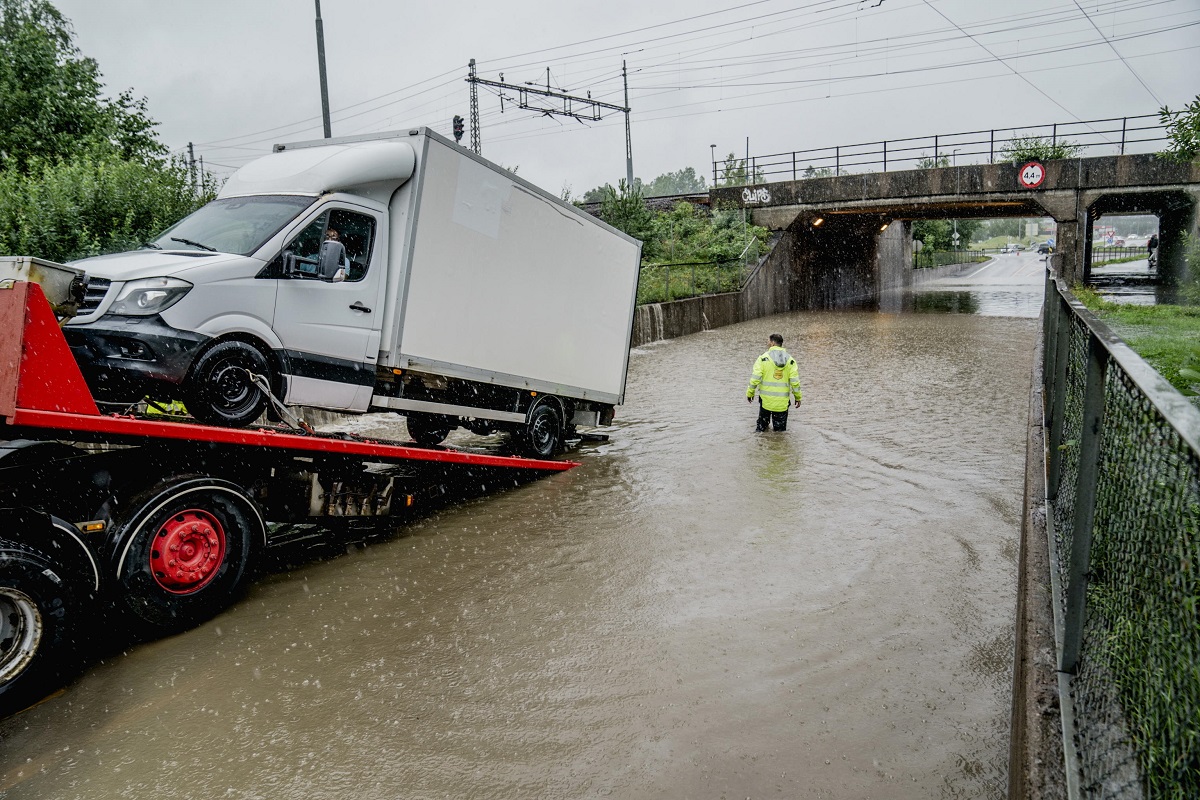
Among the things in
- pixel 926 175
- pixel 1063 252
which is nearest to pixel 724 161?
pixel 926 175

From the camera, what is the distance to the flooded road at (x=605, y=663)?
3959 mm

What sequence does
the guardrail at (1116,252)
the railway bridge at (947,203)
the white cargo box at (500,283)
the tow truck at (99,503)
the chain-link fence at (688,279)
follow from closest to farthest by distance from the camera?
the tow truck at (99,503) < the white cargo box at (500,283) < the chain-link fence at (688,279) < the railway bridge at (947,203) < the guardrail at (1116,252)

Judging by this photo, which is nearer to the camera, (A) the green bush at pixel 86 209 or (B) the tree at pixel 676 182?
(A) the green bush at pixel 86 209

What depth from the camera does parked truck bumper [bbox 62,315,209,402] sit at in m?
5.97

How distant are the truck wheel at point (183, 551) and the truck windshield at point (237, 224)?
2177 mm

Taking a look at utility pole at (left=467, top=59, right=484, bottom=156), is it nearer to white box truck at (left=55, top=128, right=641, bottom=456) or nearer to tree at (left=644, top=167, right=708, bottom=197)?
white box truck at (left=55, top=128, right=641, bottom=456)

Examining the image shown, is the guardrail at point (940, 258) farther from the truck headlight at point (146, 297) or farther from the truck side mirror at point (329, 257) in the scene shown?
the truck headlight at point (146, 297)

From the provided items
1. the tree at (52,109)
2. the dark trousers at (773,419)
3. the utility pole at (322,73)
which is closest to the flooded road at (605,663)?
the dark trousers at (773,419)

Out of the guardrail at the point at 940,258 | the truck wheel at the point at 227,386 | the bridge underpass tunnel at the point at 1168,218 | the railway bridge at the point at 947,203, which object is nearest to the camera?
the truck wheel at the point at 227,386

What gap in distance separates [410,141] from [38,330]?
3754 millimetres

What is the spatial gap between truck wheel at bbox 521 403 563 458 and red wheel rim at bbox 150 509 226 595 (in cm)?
471

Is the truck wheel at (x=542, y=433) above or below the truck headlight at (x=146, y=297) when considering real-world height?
below

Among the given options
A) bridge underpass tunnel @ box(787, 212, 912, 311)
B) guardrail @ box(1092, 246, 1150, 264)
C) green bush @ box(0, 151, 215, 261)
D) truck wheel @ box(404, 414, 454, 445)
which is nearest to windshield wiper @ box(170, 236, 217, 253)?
truck wheel @ box(404, 414, 454, 445)

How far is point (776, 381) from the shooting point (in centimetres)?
1159
